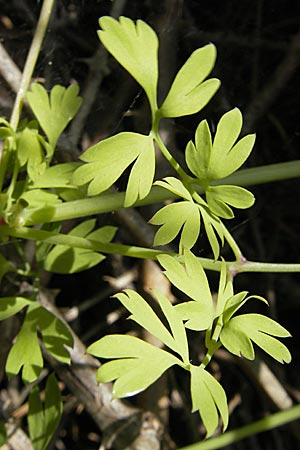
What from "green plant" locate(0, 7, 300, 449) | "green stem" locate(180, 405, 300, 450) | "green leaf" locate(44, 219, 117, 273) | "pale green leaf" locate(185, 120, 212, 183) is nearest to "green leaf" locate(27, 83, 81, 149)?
"green plant" locate(0, 7, 300, 449)

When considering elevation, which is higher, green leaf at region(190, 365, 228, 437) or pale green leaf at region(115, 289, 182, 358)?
pale green leaf at region(115, 289, 182, 358)

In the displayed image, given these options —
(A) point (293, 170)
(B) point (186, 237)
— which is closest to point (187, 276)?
(B) point (186, 237)

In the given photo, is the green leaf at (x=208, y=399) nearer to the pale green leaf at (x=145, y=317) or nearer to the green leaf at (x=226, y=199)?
the pale green leaf at (x=145, y=317)

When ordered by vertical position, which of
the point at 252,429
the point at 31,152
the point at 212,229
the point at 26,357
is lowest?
the point at 252,429

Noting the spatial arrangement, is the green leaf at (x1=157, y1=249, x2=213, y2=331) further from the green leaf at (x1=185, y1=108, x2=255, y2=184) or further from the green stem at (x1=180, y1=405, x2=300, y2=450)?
the green stem at (x1=180, y1=405, x2=300, y2=450)

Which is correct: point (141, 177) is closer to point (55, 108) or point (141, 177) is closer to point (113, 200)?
point (113, 200)

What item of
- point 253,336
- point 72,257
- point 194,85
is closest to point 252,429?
point 253,336

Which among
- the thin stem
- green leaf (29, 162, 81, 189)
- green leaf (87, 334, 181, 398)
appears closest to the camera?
green leaf (87, 334, 181, 398)
